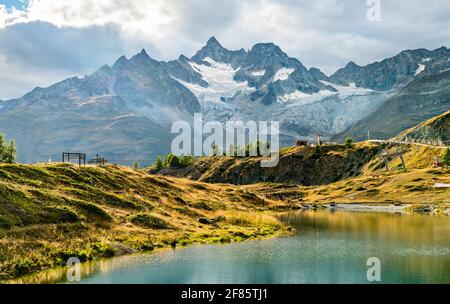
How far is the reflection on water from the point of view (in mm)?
62469

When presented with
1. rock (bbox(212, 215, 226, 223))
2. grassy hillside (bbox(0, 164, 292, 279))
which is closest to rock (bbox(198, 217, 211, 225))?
grassy hillside (bbox(0, 164, 292, 279))

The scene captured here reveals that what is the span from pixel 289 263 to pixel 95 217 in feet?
120


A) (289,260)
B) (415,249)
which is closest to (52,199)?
(289,260)

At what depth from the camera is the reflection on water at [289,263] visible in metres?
62.5

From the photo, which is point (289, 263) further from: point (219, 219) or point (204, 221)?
point (219, 219)

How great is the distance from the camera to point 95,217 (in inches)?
3536

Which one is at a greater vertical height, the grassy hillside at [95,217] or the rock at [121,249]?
the grassy hillside at [95,217]

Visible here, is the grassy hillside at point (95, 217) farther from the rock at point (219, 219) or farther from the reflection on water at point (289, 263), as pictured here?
the reflection on water at point (289, 263)

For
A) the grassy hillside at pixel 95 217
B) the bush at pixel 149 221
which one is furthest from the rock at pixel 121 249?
the bush at pixel 149 221

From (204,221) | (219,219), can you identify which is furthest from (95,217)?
(219,219)

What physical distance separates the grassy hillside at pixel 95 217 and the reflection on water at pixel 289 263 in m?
4.85
